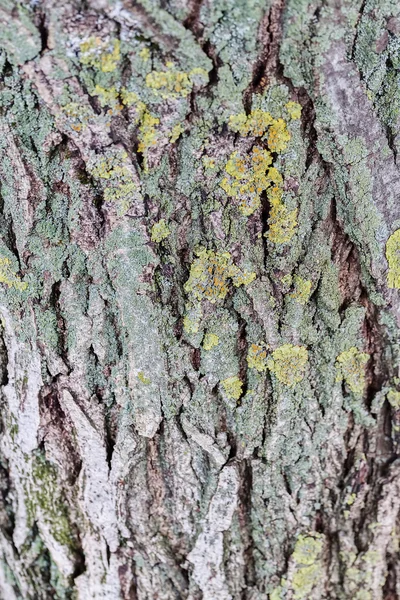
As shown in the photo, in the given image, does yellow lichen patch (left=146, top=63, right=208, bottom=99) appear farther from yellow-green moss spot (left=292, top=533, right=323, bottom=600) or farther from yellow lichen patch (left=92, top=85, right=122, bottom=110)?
yellow-green moss spot (left=292, top=533, right=323, bottom=600)

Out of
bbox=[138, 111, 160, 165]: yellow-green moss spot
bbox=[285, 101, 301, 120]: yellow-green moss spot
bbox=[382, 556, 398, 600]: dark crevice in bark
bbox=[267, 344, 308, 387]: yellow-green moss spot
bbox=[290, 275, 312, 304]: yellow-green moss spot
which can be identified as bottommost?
bbox=[382, 556, 398, 600]: dark crevice in bark

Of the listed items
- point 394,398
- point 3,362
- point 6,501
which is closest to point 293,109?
point 394,398

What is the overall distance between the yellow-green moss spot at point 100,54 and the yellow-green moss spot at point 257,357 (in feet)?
1.83

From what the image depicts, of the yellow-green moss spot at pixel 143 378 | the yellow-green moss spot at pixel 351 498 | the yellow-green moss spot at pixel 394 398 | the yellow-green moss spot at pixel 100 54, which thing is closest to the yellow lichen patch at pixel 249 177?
the yellow-green moss spot at pixel 100 54

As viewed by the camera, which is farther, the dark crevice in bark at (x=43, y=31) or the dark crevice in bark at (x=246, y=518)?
the dark crevice in bark at (x=246, y=518)

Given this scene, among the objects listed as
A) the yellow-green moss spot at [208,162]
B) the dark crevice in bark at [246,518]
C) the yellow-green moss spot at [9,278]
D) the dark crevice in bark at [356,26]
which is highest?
the dark crevice in bark at [356,26]

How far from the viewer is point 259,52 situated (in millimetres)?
863

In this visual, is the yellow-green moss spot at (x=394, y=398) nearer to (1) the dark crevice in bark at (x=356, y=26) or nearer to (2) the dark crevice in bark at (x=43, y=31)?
(1) the dark crevice in bark at (x=356, y=26)

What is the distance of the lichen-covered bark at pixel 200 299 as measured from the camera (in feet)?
2.82

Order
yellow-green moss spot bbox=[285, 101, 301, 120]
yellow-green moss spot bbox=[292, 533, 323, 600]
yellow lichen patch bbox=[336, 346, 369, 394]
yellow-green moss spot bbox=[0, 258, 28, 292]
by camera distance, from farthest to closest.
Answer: yellow-green moss spot bbox=[292, 533, 323, 600]
yellow lichen patch bbox=[336, 346, 369, 394]
yellow-green moss spot bbox=[0, 258, 28, 292]
yellow-green moss spot bbox=[285, 101, 301, 120]

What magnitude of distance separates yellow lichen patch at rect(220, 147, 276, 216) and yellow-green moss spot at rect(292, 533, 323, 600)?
0.76 m

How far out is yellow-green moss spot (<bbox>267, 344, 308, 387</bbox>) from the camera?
109 cm

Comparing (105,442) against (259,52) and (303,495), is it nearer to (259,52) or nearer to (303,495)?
(303,495)

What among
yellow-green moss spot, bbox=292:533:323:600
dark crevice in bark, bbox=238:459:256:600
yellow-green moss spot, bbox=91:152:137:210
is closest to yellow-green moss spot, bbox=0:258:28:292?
yellow-green moss spot, bbox=91:152:137:210
